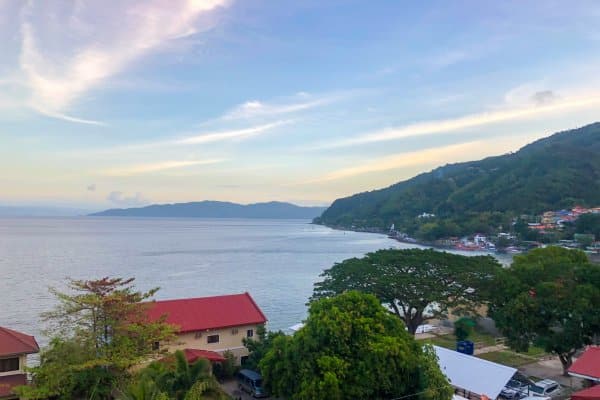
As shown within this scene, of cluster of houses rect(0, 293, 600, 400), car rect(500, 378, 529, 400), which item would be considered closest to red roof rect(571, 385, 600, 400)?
cluster of houses rect(0, 293, 600, 400)

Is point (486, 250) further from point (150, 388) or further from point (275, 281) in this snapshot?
point (150, 388)

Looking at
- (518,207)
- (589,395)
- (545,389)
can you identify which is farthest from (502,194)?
(589,395)

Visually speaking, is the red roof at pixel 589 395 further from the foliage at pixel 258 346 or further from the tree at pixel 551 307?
the foliage at pixel 258 346

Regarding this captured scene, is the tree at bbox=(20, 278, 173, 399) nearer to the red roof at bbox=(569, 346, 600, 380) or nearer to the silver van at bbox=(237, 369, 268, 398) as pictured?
the silver van at bbox=(237, 369, 268, 398)

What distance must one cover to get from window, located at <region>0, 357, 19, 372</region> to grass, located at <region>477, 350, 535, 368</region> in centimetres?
2165

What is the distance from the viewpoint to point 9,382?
597 inches

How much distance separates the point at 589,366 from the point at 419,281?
30.7ft

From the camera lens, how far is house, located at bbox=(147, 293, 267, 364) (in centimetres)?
2103

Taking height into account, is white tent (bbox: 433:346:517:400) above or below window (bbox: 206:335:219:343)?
below

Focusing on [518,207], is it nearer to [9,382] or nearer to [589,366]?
[589,366]

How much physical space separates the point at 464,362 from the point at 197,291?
36.1m

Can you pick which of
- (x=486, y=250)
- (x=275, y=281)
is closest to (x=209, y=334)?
(x=275, y=281)

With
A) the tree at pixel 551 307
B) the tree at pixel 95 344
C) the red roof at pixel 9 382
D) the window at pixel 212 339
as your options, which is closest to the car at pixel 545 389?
the tree at pixel 551 307

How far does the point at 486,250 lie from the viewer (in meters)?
113
